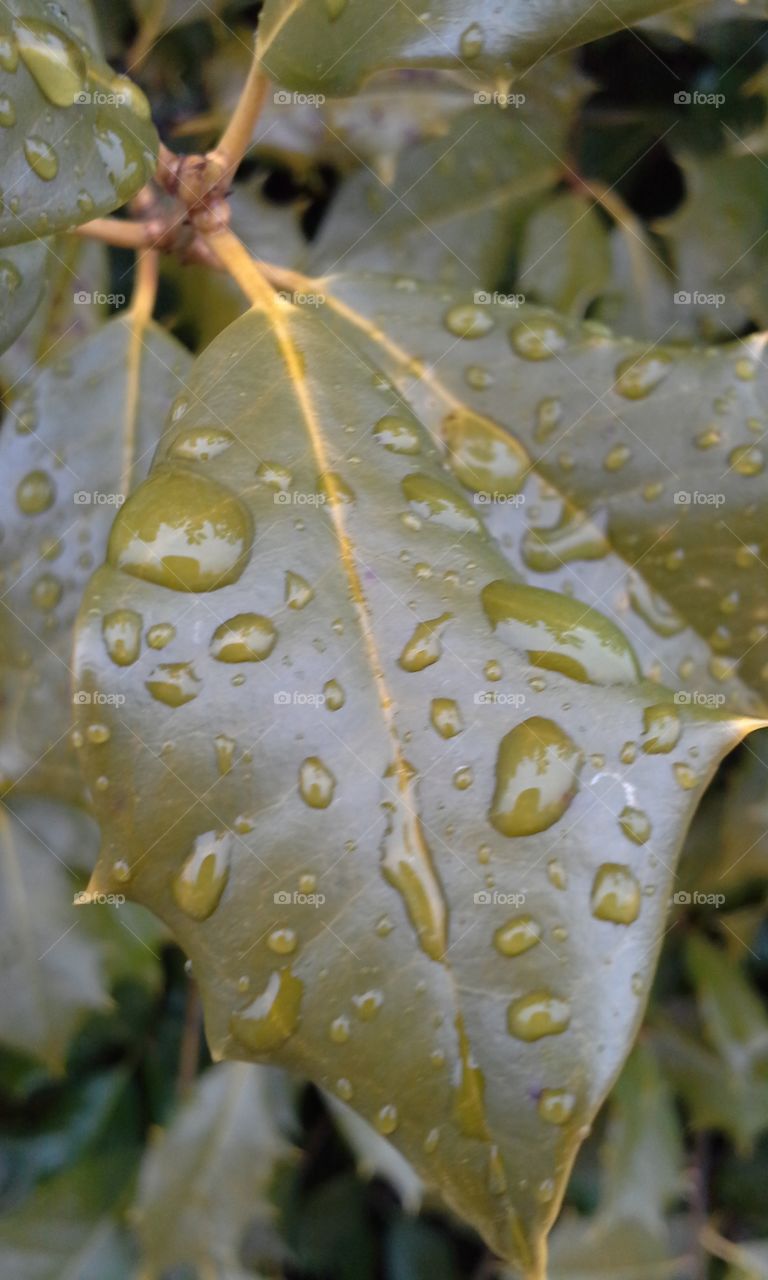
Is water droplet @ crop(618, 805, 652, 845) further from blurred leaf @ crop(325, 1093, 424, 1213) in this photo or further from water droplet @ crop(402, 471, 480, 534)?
blurred leaf @ crop(325, 1093, 424, 1213)

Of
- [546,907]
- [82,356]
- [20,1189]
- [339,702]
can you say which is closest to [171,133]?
[82,356]

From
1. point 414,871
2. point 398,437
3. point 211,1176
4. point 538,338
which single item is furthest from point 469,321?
point 211,1176

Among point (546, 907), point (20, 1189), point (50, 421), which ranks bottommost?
point (20, 1189)

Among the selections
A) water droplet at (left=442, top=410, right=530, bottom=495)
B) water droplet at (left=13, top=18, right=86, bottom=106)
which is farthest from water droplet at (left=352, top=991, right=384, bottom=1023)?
water droplet at (left=13, top=18, right=86, bottom=106)

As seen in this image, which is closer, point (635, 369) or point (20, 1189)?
point (635, 369)

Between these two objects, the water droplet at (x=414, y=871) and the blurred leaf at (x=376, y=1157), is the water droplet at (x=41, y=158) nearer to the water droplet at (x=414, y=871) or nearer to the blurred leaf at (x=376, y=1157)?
the water droplet at (x=414, y=871)

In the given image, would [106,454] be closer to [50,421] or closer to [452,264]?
[50,421]

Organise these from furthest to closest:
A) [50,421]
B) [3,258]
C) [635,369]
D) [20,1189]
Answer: [20,1189]
[50,421]
[635,369]
[3,258]

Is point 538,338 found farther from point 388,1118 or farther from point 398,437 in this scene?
point 388,1118
